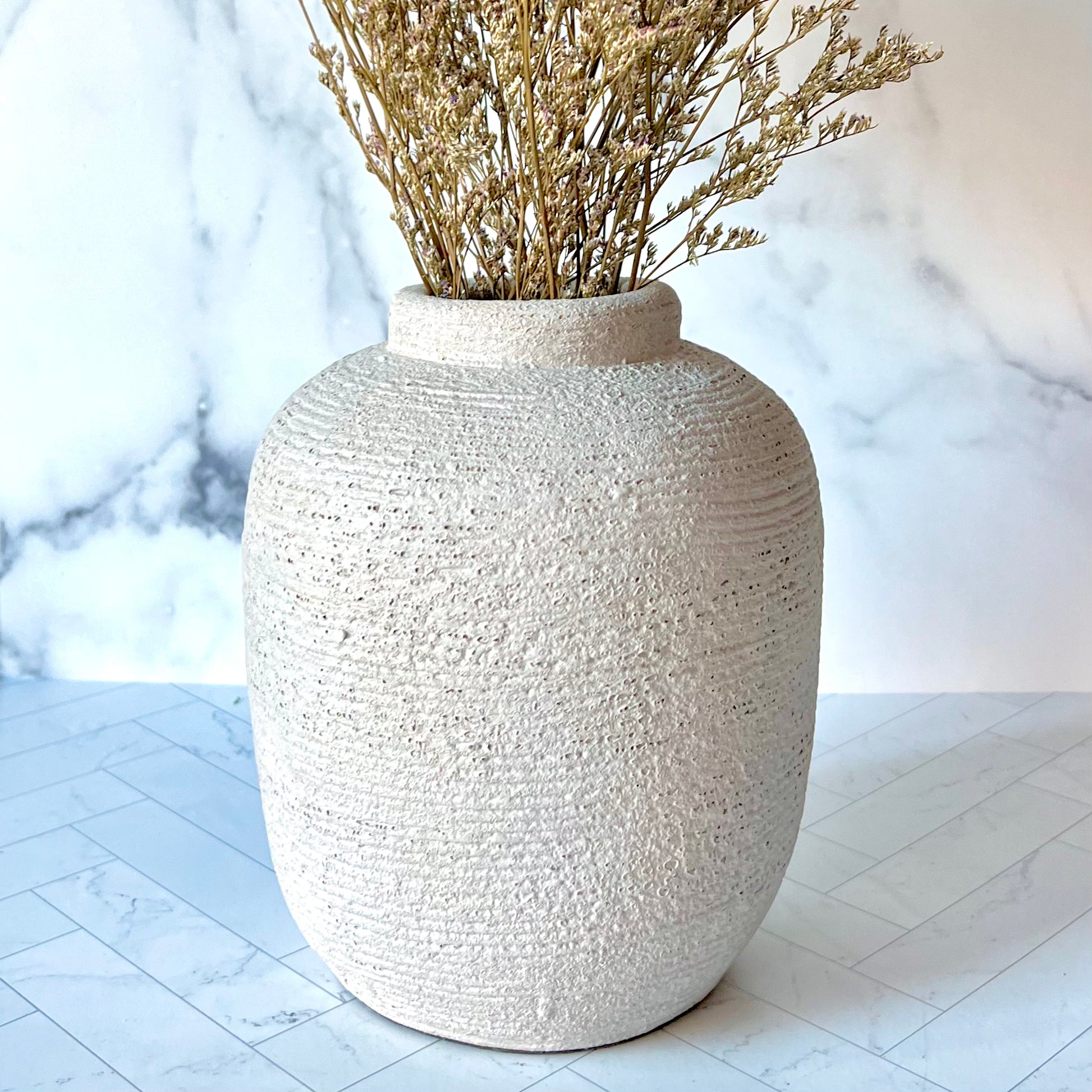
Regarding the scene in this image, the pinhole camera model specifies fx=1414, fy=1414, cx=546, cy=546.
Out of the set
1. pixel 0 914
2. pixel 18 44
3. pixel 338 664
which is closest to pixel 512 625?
pixel 338 664

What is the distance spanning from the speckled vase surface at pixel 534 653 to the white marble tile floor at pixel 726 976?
0.36ft

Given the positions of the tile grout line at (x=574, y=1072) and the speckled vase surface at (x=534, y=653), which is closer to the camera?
the speckled vase surface at (x=534, y=653)

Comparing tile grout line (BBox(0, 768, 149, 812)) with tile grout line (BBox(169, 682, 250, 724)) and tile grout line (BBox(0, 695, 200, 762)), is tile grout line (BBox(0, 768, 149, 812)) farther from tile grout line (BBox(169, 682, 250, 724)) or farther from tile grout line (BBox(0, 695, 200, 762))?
tile grout line (BBox(169, 682, 250, 724))

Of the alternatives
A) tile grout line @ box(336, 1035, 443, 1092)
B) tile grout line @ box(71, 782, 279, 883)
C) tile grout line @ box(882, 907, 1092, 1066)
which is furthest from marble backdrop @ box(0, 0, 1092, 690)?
tile grout line @ box(336, 1035, 443, 1092)

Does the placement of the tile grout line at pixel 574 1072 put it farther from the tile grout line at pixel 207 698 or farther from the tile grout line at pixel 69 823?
the tile grout line at pixel 207 698

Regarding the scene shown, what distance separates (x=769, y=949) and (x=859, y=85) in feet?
3.27

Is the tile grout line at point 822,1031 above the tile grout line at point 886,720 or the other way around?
above

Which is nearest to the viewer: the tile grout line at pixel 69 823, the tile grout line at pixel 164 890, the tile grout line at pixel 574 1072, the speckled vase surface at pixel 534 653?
the speckled vase surface at pixel 534 653

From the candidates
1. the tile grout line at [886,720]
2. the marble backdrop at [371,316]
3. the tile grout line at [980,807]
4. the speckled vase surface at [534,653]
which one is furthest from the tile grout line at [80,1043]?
the tile grout line at [886,720]

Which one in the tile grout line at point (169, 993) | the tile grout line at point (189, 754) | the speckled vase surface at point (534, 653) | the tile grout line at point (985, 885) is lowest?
the tile grout line at point (985, 885)

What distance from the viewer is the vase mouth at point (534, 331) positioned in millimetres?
1386

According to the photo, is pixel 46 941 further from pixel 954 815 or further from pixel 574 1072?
pixel 954 815

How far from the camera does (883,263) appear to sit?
2324 millimetres

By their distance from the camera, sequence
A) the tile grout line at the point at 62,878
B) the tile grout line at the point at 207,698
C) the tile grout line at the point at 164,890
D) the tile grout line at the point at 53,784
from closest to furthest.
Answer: the tile grout line at the point at 164,890, the tile grout line at the point at 62,878, the tile grout line at the point at 53,784, the tile grout line at the point at 207,698
